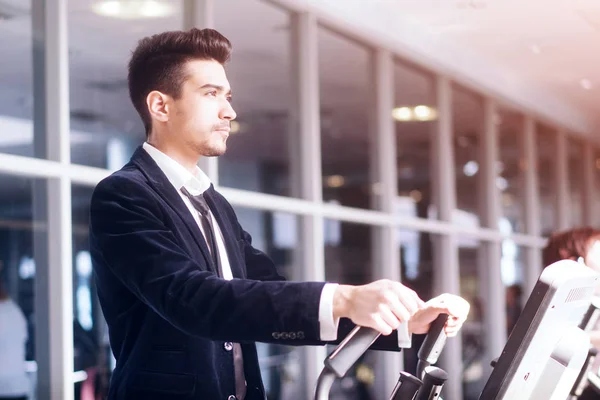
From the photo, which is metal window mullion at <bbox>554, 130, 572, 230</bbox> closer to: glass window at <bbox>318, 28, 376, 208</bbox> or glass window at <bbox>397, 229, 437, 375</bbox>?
glass window at <bbox>318, 28, 376, 208</bbox>

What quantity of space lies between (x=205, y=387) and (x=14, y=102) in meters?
1.80

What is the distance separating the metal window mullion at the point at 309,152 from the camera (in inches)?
193

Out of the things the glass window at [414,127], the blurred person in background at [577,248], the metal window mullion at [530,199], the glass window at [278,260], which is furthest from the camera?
the metal window mullion at [530,199]

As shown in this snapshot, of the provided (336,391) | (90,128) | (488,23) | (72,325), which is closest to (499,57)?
(488,23)

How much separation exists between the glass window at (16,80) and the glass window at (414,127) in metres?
3.13

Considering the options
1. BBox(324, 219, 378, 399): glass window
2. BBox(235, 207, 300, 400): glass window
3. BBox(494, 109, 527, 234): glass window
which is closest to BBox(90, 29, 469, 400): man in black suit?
BBox(235, 207, 300, 400): glass window

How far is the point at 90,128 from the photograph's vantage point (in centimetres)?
379

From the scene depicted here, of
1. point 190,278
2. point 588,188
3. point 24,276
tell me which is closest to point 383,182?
point 24,276

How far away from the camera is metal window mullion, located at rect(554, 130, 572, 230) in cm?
930

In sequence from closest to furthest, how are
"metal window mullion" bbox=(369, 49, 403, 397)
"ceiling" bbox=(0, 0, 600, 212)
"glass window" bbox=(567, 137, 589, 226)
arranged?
"ceiling" bbox=(0, 0, 600, 212) → "metal window mullion" bbox=(369, 49, 403, 397) → "glass window" bbox=(567, 137, 589, 226)

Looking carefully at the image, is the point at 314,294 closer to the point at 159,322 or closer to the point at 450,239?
the point at 159,322

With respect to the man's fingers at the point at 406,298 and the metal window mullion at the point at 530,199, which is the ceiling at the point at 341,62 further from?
the man's fingers at the point at 406,298

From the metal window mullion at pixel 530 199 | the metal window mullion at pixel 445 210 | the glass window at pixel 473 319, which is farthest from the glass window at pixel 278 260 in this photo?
the metal window mullion at pixel 530 199

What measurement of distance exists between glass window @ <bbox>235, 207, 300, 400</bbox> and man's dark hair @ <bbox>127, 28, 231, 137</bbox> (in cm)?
250
